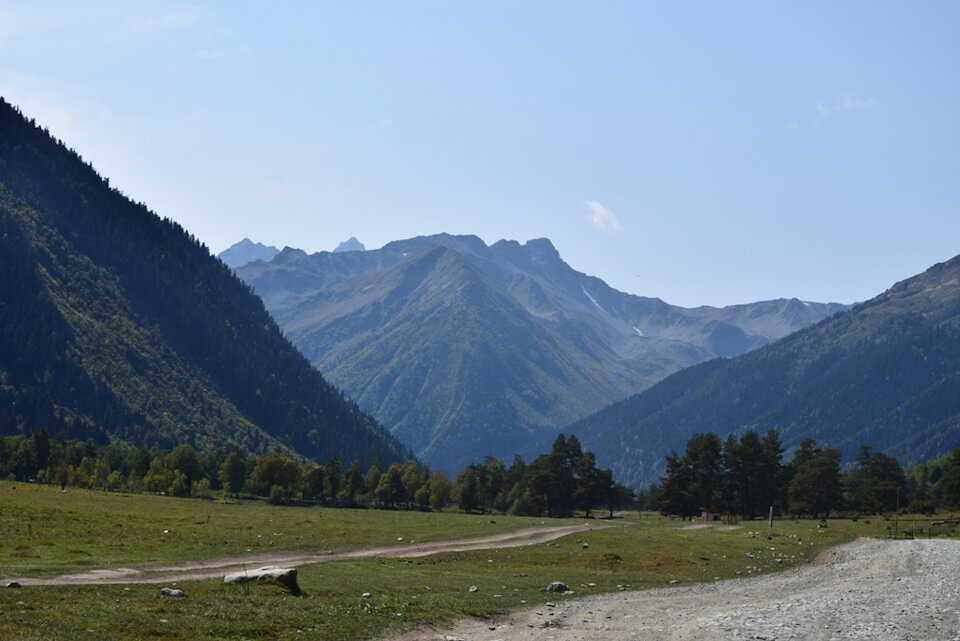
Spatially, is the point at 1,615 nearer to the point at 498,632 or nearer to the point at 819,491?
the point at 498,632

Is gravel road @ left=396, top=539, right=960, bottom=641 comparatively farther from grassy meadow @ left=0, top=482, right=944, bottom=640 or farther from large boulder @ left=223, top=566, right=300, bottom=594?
large boulder @ left=223, top=566, right=300, bottom=594

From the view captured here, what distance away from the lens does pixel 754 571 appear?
172 ft

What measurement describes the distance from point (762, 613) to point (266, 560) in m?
28.8

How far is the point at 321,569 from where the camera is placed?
44000mm

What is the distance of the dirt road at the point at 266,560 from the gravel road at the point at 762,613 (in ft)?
53.6

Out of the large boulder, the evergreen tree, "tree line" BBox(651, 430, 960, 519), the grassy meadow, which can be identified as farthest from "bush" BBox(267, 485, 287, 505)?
the large boulder

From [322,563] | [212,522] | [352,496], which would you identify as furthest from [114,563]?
[352,496]

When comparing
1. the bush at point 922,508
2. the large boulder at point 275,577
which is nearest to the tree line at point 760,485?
the bush at point 922,508

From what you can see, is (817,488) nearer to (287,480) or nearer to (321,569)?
(287,480)

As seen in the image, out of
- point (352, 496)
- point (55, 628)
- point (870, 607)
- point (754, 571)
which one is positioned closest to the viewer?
point (55, 628)

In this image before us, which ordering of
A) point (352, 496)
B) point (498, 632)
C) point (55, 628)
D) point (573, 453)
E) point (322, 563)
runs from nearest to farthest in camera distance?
point (55, 628), point (498, 632), point (322, 563), point (573, 453), point (352, 496)

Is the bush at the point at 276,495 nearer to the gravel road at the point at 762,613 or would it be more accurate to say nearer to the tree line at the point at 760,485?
the tree line at the point at 760,485

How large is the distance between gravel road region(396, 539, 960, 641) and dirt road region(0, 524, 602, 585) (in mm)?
16347

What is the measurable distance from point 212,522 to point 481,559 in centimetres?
3311
